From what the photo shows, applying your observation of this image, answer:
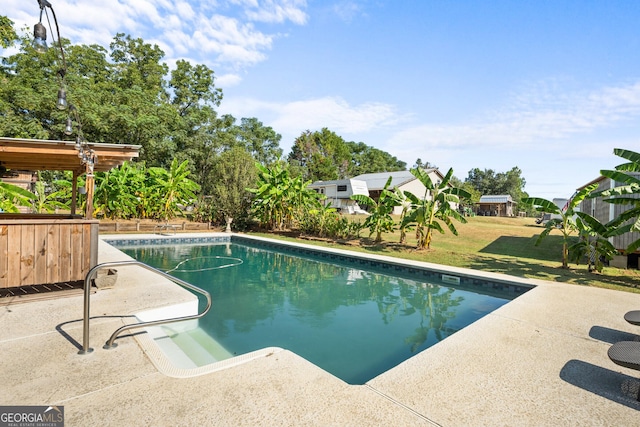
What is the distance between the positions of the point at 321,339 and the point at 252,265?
21.6 feet

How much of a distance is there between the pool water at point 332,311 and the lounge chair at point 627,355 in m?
2.61

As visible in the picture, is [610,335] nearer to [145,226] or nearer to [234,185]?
[234,185]

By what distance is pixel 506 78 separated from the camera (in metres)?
12.8

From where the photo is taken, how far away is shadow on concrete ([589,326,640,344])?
4.07 meters

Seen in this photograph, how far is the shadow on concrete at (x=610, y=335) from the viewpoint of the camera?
160 inches

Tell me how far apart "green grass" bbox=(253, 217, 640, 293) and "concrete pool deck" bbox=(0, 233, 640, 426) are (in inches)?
203

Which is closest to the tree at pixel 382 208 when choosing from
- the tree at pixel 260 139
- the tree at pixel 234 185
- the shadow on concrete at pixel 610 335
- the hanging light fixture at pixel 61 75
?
the tree at pixel 234 185

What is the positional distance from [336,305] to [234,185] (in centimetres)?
1536

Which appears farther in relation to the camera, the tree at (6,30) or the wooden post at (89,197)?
the tree at (6,30)

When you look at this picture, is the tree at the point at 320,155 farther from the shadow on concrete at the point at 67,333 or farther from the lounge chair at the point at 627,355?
the lounge chair at the point at 627,355

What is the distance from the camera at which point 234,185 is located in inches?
816

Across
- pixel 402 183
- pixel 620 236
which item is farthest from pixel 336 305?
pixel 402 183

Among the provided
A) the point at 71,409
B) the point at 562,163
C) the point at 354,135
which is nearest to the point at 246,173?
the point at 71,409

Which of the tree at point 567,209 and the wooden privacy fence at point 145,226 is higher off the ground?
the tree at point 567,209
